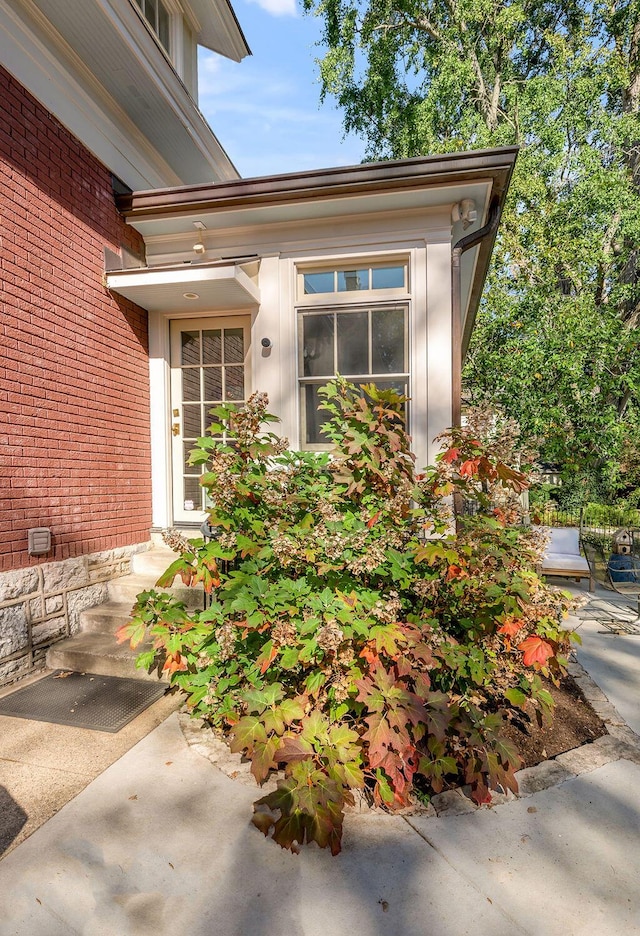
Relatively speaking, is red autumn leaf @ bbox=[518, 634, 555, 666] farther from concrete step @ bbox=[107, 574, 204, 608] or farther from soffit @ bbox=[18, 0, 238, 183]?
soffit @ bbox=[18, 0, 238, 183]

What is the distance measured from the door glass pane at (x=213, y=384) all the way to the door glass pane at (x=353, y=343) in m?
1.25

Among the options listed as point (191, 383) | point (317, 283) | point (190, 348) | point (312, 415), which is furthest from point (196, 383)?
point (317, 283)

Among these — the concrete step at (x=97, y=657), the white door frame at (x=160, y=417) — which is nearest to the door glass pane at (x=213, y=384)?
the white door frame at (x=160, y=417)

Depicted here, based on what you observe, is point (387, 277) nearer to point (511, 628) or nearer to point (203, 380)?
point (203, 380)

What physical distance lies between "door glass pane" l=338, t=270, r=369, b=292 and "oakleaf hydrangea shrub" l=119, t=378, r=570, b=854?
77.9 inches

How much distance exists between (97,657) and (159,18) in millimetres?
6892

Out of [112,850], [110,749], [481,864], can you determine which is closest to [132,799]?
[112,850]

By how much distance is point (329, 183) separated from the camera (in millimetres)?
3777

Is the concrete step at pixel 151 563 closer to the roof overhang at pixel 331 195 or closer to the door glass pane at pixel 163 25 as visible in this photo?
the roof overhang at pixel 331 195

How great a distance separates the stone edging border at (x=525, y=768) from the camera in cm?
197

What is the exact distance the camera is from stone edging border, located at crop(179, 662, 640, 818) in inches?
77.7

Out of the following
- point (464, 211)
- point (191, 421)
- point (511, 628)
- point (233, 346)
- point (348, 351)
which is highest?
point (464, 211)

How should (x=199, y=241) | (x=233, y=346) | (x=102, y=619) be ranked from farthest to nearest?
(x=233, y=346) < (x=199, y=241) < (x=102, y=619)

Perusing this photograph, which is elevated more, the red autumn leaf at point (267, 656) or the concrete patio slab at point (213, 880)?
the red autumn leaf at point (267, 656)
